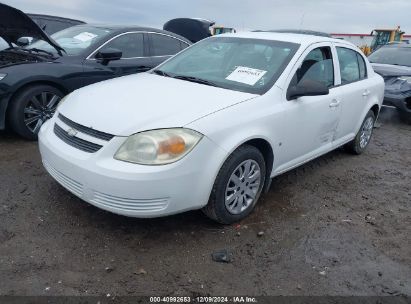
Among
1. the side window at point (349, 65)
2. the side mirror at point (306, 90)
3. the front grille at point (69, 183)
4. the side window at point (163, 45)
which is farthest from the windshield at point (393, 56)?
the front grille at point (69, 183)

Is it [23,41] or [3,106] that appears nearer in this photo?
[3,106]

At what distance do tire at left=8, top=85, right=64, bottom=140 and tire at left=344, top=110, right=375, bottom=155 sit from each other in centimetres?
397

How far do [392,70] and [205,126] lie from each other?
6544mm

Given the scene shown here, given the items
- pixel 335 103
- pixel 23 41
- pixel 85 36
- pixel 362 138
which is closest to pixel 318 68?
pixel 335 103

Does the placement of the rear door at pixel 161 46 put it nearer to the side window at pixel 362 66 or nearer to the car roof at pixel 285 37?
the car roof at pixel 285 37

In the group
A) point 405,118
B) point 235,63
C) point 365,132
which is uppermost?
point 235,63

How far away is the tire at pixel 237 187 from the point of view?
2998 mm

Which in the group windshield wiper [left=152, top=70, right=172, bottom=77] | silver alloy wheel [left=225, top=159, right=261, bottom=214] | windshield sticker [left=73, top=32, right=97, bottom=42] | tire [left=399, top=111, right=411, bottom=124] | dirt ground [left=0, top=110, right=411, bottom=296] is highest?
windshield sticker [left=73, top=32, right=97, bottom=42]

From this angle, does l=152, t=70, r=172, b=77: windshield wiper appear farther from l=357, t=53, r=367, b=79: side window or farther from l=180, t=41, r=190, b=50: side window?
l=357, t=53, r=367, b=79: side window

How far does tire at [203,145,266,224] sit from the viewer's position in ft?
9.84

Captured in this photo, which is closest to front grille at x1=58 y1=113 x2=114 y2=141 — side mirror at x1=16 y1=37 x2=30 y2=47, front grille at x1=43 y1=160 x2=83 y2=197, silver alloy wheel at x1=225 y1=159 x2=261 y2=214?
front grille at x1=43 y1=160 x2=83 y2=197

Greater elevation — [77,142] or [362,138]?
[77,142]

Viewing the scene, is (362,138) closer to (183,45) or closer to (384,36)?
(183,45)

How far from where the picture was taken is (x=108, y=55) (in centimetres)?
514
